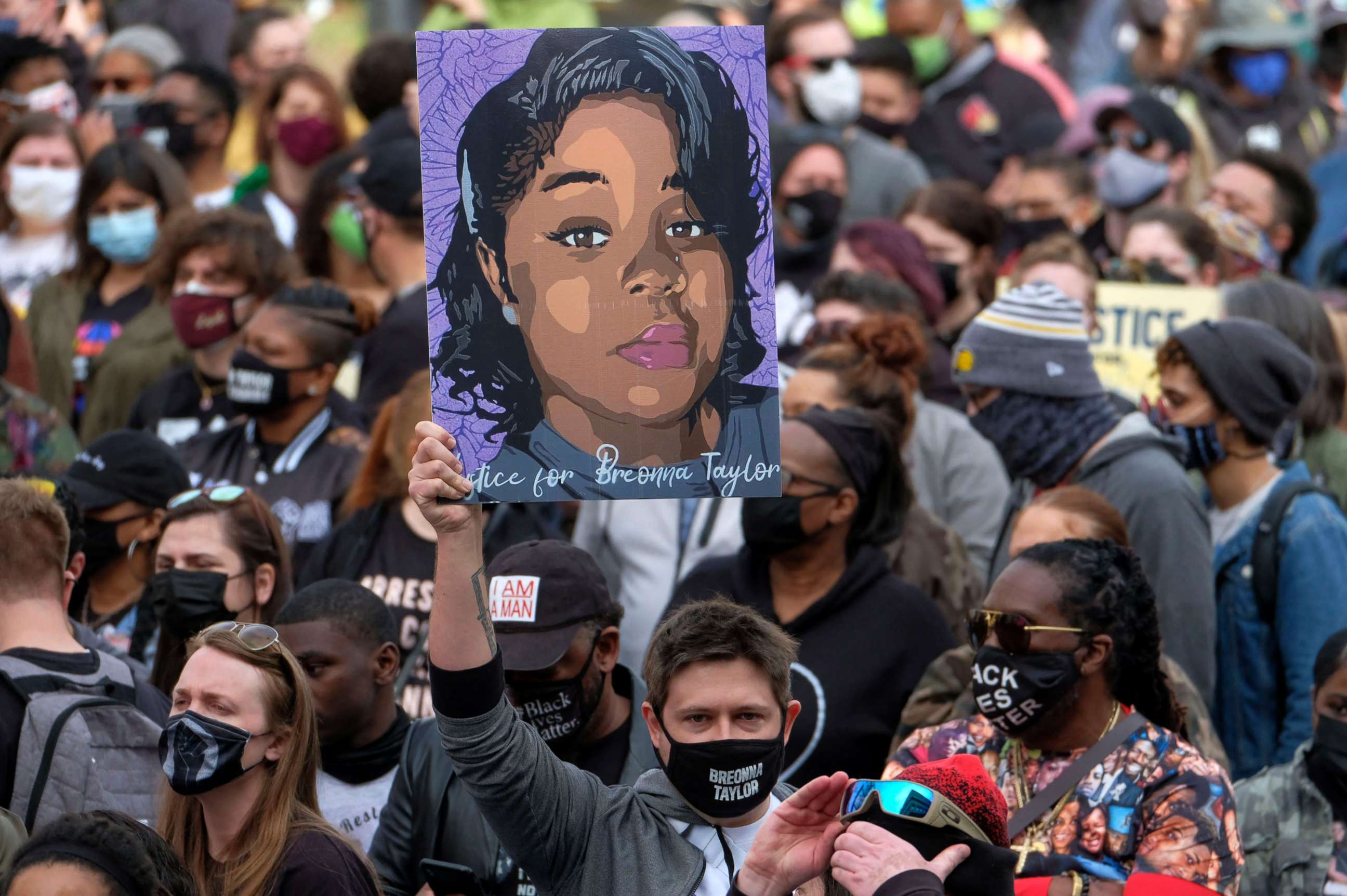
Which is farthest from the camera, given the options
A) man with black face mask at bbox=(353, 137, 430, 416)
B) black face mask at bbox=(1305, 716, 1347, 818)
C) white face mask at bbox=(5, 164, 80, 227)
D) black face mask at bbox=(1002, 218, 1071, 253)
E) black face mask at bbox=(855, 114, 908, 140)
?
black face mask at bbox=(855, 114, 908, 140)

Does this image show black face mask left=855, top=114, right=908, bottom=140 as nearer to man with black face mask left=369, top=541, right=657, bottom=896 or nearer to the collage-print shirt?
man with black face mask left=369, top=541, right=657, bottom=896

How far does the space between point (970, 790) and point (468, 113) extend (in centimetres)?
167

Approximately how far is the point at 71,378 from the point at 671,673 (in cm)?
539

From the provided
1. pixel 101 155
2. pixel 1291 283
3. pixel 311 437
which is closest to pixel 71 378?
pixel 101 155

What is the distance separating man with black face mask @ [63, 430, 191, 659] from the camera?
580 cm

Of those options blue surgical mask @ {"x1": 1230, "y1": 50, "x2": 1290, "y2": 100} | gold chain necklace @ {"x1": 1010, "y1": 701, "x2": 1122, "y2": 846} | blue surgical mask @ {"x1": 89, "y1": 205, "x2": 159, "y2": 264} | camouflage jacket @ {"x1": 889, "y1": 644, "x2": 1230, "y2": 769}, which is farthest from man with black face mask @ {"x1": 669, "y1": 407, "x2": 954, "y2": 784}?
blue surgical mask @ {"x1": 1230, "y1": 50, "x2": 1290, "y2": 100}

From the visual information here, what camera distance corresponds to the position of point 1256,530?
5582mm

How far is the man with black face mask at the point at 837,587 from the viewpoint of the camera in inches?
198

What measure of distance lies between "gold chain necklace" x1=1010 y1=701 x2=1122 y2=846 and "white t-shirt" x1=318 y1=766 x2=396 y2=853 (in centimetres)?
161

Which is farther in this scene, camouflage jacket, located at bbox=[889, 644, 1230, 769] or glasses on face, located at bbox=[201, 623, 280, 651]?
camouflage jacket, located at bbox=[889, 644, 1230, 769]

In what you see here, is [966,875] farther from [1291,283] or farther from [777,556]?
[1291,283]

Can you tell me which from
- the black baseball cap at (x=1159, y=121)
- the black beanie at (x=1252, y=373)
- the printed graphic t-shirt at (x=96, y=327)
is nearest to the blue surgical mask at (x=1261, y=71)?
the black baseball cap at (x=1159, y=121)

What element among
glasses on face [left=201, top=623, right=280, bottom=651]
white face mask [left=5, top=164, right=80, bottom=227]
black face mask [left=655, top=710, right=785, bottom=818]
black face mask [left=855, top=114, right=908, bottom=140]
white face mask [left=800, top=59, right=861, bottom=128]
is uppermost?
white face mask [left=800, top=59, right=861, bottom=128]

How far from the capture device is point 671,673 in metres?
3.77
